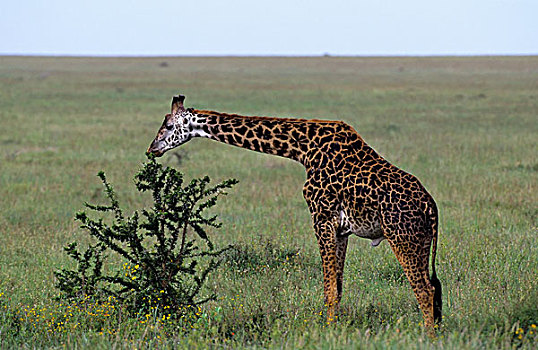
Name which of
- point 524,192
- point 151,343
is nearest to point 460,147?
point 524,192

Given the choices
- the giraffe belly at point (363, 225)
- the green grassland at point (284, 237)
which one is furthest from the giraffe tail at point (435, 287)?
the giraffe belly at point (363, 225)

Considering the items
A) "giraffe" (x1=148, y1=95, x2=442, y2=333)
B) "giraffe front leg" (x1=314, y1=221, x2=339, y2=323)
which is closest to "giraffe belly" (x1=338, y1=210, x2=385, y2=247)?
"giraffe" (x1=148, y1=95, x2=442, y2=333)

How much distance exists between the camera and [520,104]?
34562 mm

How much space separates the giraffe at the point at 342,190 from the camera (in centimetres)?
596

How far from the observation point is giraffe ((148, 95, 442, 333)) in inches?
235

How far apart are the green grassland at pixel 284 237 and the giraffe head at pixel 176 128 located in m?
1.60

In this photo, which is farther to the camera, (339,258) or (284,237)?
(284,237)

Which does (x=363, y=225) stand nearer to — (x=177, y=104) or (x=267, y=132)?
(x=267, y=132)

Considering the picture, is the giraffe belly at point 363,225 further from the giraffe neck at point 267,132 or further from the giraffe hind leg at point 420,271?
the giraffe neck at point 267,132

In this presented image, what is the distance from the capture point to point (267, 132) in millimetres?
6941

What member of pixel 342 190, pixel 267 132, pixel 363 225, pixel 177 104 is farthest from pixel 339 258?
pixel 177 104

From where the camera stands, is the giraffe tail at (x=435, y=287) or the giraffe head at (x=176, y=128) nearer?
the giraffe tail at (x=435, y=287)

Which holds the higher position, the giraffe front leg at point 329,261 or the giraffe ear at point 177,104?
the giraffe ear at point 177,104

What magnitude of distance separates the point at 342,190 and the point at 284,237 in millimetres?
4056
